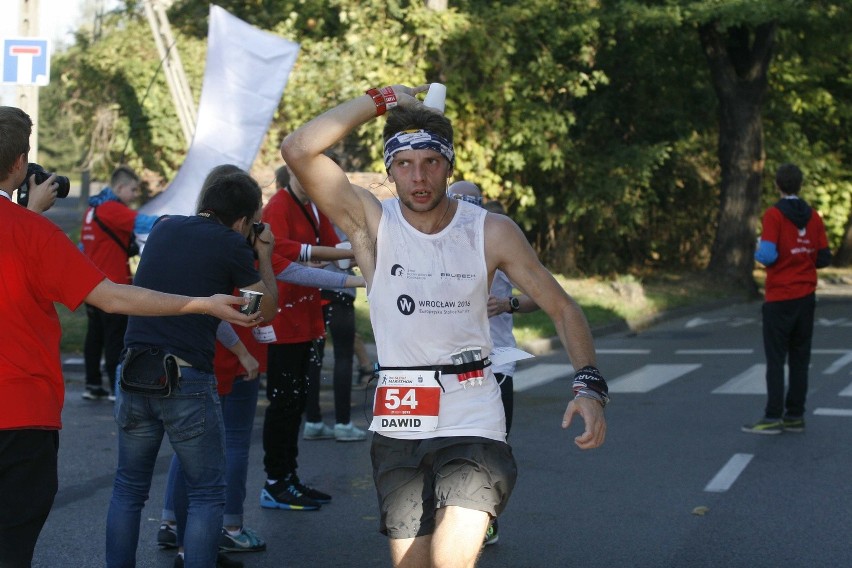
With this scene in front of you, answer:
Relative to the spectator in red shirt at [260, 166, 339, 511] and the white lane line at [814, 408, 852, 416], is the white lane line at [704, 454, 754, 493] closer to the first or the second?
the white lane line at [814, 408, 852, 416]

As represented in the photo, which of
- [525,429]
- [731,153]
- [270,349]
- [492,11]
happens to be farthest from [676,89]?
[270,349]

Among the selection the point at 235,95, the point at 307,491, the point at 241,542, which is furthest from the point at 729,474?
the point at 235,95

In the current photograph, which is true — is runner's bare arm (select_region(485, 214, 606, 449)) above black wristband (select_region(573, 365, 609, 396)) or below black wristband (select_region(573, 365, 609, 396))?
above

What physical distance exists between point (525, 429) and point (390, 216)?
6130 mm

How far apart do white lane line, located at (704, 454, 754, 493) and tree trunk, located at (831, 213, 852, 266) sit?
2572cm

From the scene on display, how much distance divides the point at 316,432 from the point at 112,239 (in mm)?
2587

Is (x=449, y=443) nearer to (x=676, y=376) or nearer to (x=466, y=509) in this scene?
(x=466, y=509)

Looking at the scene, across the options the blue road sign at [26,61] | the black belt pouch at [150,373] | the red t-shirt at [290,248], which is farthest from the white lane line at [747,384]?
the black belt pouch at [150,373]

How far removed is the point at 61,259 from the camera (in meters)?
4.11

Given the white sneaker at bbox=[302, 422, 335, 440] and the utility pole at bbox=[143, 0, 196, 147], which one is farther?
the utility pole at bbox=[143, 0, 196, 147]

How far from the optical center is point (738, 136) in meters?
25.0

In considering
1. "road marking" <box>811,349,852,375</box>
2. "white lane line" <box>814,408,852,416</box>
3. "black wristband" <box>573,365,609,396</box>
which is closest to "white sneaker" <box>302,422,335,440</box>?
"white lane line" <box>814,408,852,416</box>

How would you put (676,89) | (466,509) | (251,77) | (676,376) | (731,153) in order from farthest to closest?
(676,89) < (731,153) < (676,376) < (251,77) < (466,509)

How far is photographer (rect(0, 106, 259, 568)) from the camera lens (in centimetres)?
407
